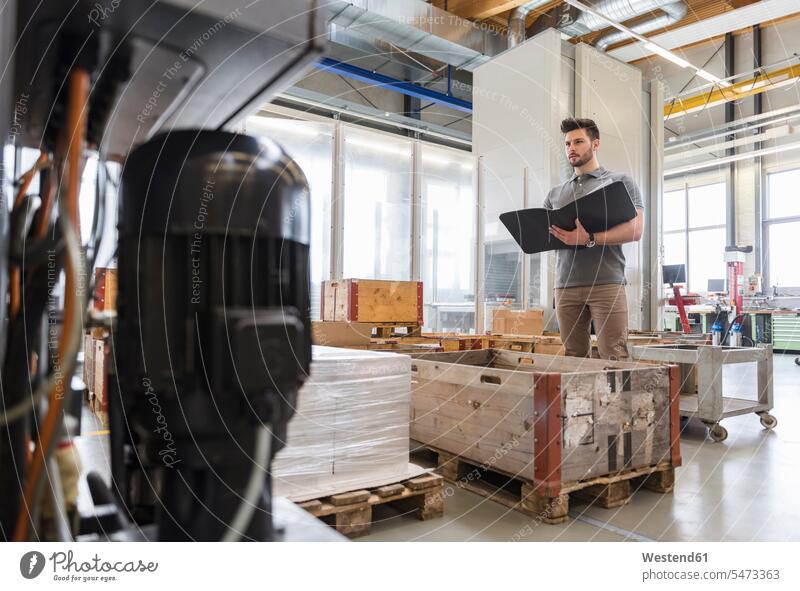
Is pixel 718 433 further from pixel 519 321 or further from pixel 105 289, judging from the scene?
pixel 105 289

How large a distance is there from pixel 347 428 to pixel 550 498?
3.03ft

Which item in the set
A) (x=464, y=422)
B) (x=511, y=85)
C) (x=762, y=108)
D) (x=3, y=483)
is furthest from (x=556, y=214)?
→ (x=762, y=108)

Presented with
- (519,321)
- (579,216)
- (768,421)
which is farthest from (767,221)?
(579,216)

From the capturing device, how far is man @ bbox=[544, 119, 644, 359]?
2986 mm

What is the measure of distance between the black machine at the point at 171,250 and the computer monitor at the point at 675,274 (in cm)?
763

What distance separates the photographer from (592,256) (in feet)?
9.94

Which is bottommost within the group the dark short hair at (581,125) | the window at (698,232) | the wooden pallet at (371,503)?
the wooden pallet at (371,503)

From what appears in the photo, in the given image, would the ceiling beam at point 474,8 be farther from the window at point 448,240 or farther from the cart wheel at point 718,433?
the cart wheel at point 718,433

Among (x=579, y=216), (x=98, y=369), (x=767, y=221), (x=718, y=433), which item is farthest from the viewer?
(x=767, y=221)

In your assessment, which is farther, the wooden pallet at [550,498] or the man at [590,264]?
the man at [590,264]

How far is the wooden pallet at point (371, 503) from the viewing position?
1714 mm

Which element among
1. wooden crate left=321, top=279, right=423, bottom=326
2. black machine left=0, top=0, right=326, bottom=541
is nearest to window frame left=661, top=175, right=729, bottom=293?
wooden crate left=321, top=279, right=423, bottom=326
